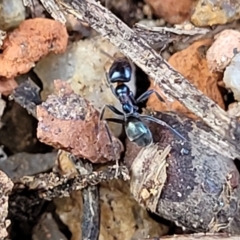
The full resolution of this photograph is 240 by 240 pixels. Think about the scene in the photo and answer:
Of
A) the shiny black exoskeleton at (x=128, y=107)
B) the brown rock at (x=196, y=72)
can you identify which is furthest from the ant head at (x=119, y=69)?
the brown rock at (x=196, y=72)

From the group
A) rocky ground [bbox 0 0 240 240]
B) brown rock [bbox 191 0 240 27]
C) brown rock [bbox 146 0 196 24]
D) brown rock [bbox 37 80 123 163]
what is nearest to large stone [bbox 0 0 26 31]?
rocky ground [bbox 0 0 240 240]

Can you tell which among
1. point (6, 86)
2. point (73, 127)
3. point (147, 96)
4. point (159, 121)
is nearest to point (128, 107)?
point (147, 96)

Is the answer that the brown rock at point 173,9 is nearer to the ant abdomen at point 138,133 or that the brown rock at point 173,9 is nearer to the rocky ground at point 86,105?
the rocky ground at point 86,105

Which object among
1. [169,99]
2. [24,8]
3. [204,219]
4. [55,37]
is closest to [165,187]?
[204,219]

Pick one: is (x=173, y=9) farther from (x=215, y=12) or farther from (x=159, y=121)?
(x=159, y=121)

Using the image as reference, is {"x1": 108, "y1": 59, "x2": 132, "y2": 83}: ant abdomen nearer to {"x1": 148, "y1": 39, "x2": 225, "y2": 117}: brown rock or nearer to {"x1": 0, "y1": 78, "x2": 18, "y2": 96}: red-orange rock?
{"x1": 148, "y1": 39, "x2": 225, "y2": 117}: brown rock
